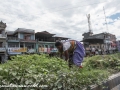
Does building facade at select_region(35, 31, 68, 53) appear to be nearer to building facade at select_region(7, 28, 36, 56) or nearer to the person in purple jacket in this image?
building facade at select_region(7, 28, 36, 56)

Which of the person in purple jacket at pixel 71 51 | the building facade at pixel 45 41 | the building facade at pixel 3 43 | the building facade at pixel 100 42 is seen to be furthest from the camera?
the building facade at pixel 100 42

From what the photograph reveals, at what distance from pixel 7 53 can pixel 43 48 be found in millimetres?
6903

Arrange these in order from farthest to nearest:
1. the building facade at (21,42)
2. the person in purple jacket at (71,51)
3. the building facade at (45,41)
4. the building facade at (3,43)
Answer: the building facade at (45,41)
the building facade at (21,42)
the building facade at (3,43)
the person in purple jacket at (71,51)

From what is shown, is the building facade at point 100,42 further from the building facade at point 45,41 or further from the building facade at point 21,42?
the building facade at point 21,42

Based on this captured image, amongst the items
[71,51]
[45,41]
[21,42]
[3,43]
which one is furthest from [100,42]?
[71,51]

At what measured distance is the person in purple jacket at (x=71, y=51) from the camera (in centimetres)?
320

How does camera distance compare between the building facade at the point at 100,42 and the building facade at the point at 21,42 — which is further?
the building facade at the point at 100,42

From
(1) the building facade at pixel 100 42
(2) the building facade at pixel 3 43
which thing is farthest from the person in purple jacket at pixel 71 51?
(1) the building facade at pixel 100 42

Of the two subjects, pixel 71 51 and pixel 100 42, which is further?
pixel 100 42

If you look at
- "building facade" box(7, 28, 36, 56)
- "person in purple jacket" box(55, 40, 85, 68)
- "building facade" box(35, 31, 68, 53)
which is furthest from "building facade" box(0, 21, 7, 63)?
"person in purple jacket" box(55, 40, 85, 68)

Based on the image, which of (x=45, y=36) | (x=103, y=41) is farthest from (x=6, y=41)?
(x=103, y=41)

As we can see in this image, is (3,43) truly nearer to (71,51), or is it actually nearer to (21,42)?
(21,42)

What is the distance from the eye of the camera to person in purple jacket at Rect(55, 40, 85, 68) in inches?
126

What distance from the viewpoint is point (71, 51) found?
3508 mm
